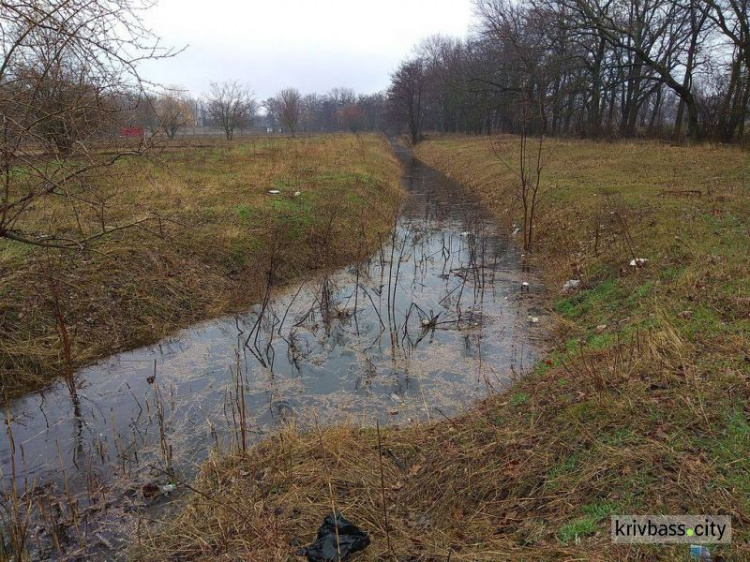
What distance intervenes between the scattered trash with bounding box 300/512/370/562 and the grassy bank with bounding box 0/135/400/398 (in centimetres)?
361

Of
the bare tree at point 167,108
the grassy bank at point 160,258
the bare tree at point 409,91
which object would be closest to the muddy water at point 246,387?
the grassy bank at point 160,258

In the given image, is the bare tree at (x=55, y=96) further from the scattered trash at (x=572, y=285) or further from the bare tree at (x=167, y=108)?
the scattered trash at (x=572, y=285)

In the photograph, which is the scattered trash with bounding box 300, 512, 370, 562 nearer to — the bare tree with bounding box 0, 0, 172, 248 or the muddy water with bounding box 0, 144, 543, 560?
the muddy water with bounding box 0, 144, 543, 560

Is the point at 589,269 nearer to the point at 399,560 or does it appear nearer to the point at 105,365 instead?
the point at 399,560

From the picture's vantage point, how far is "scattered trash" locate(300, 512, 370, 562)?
2.75 m

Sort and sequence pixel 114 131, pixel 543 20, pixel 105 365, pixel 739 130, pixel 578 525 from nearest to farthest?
pixel 578 525 → pixel 114 131 → pixel 105 365 → pixel 739 130 → pixel 543 20

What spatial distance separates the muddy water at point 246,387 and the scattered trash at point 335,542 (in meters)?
1.18

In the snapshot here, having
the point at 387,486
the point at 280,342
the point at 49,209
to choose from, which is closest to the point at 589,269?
the point at 280,342

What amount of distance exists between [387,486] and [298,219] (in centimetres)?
709

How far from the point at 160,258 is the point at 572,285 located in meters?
6.11

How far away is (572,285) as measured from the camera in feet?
23.4

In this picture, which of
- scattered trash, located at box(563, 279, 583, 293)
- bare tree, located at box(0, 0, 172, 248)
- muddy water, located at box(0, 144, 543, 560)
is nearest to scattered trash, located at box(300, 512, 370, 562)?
muddy water, located at box(0, 144, 543, 560)

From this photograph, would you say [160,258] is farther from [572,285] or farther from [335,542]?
[572,285]

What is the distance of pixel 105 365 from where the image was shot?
5.60 metres
